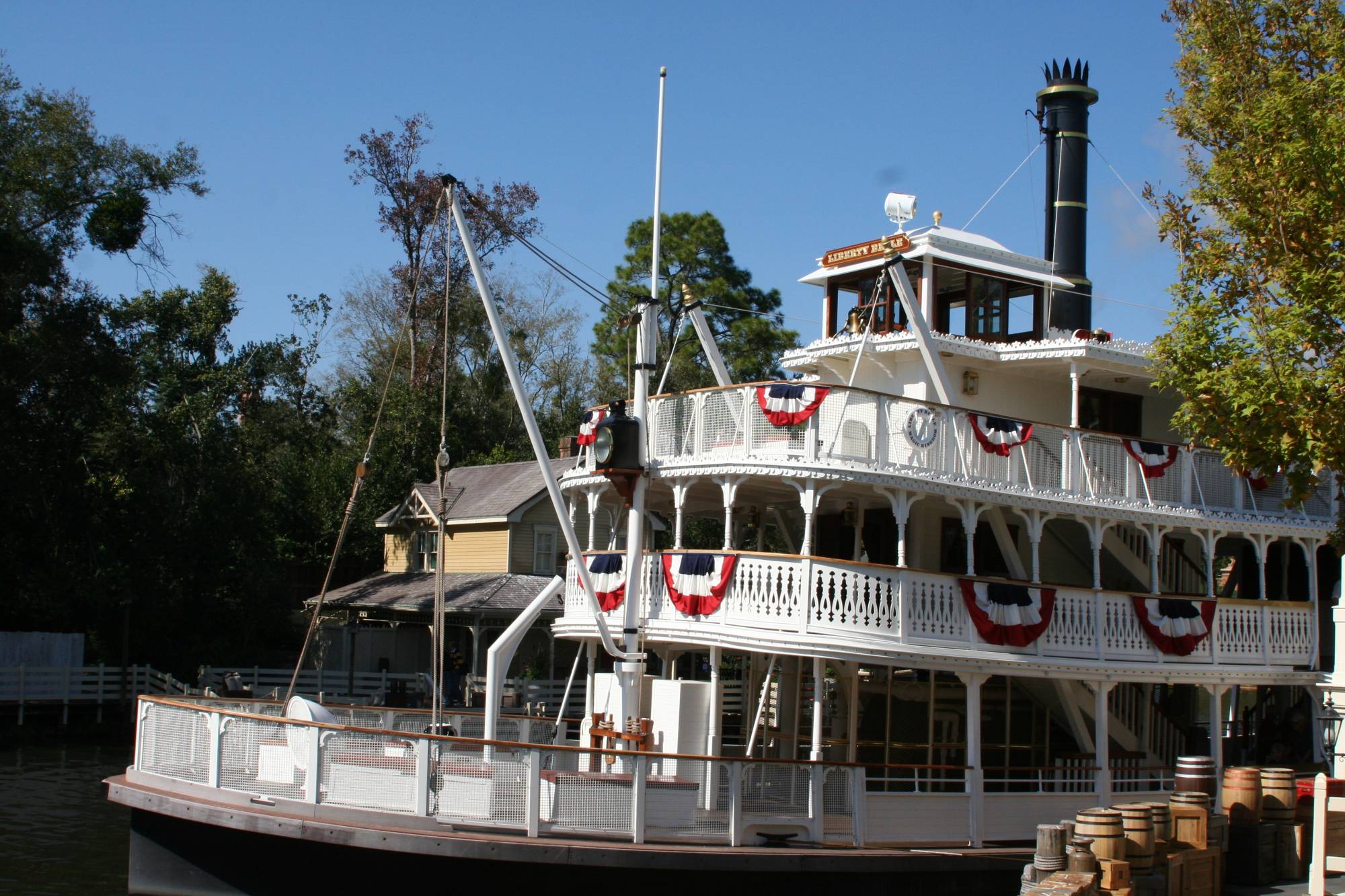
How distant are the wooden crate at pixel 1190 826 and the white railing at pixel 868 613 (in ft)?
7.97

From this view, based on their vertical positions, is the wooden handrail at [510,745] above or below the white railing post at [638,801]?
above

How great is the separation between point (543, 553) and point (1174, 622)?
997 inches

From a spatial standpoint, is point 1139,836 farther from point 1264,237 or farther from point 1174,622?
point 1264,237

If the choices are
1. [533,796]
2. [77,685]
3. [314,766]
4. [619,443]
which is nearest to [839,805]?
[533,796]

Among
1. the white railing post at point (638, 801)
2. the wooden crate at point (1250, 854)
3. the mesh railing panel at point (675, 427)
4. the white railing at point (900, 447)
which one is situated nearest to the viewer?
the white railing post at point (638, 801)

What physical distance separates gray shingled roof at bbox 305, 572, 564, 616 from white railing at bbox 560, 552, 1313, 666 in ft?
64.9

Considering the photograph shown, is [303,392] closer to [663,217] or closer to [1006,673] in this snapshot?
[663,217]

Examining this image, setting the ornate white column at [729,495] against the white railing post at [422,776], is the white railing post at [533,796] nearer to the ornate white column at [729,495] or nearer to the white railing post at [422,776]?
the white railing post at [422,776]

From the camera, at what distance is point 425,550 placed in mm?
43156

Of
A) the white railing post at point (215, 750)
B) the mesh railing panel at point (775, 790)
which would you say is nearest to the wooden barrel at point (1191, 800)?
the mesh railing panel at point (775, 790)

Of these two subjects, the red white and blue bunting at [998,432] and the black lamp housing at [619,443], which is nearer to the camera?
the black lamp housing at [619,443]

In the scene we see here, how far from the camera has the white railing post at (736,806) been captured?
14.0 m

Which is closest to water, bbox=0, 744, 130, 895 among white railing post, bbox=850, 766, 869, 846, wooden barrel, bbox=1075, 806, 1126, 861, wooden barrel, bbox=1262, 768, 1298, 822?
white railing post, bbox=850, 766, 869, 846

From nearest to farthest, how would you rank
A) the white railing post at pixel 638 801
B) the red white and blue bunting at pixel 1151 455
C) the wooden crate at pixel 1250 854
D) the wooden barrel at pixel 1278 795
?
the white railing post at pixel 638 801 → the wooden crate at pixel 1250 854 → the wooden barrel at pixel 1278 795 → the red white and blue bunting at pixel 1151 455
